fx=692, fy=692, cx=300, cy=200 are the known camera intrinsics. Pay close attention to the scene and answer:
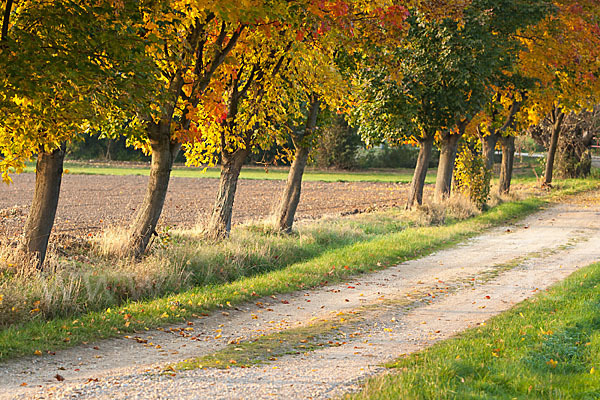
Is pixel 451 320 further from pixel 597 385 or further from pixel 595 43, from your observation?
pixel 595 43

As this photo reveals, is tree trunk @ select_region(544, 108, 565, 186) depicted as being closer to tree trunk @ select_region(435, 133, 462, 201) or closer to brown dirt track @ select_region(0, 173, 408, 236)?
brown dirt track @ select_region(0, 173, 408, 236)

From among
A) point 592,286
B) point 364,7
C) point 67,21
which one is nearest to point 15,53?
point 67,21

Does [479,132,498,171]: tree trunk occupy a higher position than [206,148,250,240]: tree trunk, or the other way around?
[479,132,498,171]: tree trunk

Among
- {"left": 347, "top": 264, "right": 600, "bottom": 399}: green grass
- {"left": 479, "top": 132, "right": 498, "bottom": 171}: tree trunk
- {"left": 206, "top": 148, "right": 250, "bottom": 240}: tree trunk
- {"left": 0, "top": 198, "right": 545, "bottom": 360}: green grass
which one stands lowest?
{"left": 0, "top": 198, "right": 545, "bottom": 360}: green grass

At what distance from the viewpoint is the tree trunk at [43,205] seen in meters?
11.3

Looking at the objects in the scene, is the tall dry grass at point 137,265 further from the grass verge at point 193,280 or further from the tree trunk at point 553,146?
the tree trunk at point 553,146

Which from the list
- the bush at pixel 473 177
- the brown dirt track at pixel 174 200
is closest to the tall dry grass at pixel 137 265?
the brown dirt track at pixel 174 200

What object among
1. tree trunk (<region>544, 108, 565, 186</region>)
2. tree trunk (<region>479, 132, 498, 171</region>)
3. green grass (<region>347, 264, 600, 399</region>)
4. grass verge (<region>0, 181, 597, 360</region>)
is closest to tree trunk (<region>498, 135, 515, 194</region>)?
tree trunk (<region>479, 132, 498, 171</region>)

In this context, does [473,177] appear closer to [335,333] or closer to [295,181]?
[295,181]

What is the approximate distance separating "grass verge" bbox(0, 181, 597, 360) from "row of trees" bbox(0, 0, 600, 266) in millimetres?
1331

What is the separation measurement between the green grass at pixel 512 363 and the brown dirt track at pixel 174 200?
32.9 feet

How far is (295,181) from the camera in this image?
18094mm

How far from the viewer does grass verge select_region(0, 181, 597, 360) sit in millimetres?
8430

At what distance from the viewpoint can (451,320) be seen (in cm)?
948
